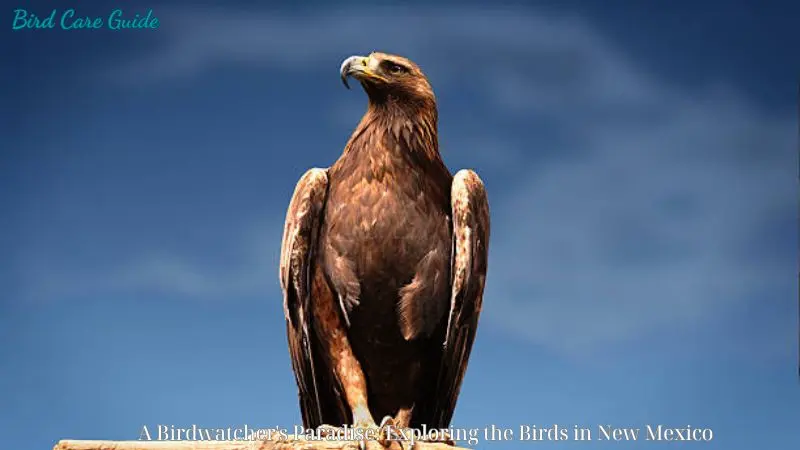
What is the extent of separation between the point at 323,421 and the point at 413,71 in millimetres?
2733

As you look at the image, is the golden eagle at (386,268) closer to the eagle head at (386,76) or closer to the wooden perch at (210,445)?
the eagle head at (386,76)

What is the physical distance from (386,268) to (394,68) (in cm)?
153

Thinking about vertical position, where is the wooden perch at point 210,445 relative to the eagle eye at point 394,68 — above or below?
below

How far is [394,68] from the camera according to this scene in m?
8.01

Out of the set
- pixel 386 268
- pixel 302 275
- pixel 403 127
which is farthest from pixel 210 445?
pixel 403 127

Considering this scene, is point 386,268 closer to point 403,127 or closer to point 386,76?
point 403,127

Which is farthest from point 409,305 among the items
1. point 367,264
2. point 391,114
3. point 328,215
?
point 391,114

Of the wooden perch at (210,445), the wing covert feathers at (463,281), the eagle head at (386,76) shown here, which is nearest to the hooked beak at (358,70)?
the eagle head at (386,76)

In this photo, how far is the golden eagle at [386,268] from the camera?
7715 mm

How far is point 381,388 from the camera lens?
7.95 meters

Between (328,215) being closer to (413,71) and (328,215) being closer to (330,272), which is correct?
(330,272)

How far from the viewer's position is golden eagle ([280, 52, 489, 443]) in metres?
7.71

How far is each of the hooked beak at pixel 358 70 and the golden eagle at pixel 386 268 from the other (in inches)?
0.4

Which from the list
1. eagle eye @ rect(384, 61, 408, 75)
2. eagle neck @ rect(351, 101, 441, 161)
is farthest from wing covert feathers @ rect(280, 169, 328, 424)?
eagle eye @ rect(384, 61, 408, 75)
